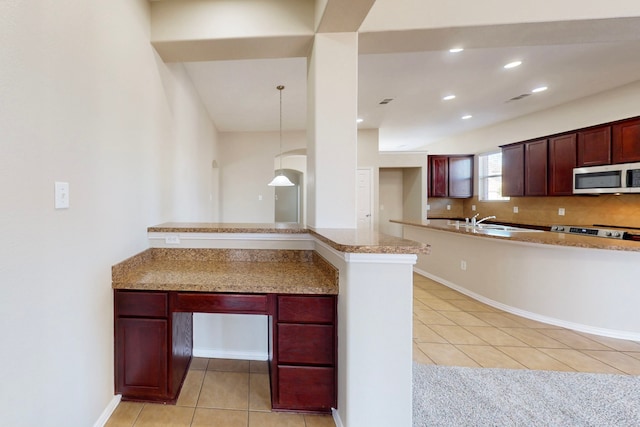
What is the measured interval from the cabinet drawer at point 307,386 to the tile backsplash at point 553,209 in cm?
488


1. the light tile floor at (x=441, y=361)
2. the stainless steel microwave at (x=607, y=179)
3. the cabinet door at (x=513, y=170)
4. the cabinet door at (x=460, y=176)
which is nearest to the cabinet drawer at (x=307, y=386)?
the light tile floor at (x=441, y=361)

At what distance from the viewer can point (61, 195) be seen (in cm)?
129

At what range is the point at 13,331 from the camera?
107cm

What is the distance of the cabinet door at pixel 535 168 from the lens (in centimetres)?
448

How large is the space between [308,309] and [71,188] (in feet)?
4.57

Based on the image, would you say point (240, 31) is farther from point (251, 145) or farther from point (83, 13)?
point (251, 145)

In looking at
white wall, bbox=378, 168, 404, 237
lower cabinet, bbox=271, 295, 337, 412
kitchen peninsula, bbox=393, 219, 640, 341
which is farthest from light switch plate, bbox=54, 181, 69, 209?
white wall, bbox=378, 168, 404, 237

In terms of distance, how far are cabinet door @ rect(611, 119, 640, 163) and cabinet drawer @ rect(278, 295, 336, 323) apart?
450 centimetres

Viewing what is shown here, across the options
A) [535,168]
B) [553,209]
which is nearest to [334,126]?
[535,168]

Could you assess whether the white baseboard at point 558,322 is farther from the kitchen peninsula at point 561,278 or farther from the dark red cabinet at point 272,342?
the dark red cabinet at point 272,342

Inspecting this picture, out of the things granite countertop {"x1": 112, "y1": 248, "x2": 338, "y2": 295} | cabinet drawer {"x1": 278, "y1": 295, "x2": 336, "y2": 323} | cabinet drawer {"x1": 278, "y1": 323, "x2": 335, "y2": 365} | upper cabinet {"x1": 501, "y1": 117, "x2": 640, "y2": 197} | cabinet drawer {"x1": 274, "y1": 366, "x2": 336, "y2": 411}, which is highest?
upper cabinet {"x1": 501, "y1": 117, "x2": 640, "y2": 197}

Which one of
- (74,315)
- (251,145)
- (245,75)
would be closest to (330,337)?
(74,315)

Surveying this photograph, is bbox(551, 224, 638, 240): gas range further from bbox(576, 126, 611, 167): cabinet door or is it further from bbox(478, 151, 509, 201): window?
bbox(478, 151, 509, 201): window

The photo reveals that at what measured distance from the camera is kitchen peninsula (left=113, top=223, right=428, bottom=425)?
1.39 meters
